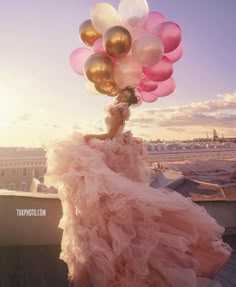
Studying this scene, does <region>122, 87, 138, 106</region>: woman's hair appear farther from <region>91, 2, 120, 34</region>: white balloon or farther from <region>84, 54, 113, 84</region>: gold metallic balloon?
<region>91, 2, 120, 34</region>: white balloon

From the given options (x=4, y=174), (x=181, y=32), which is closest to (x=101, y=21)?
(x=181, y=32)

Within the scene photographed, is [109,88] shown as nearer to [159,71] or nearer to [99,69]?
[99,69]

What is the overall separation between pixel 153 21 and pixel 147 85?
2.13 feet

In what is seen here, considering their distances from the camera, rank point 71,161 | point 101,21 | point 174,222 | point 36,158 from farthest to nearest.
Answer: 1. point 36,158
2. point 101,21
3. point 71,161
4. point 174,222

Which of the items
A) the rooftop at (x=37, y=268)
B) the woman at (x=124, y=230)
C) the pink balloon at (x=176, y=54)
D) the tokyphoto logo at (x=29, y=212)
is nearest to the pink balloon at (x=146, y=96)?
the pink balloon at (x=176, y=54)

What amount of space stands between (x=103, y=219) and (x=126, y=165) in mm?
594

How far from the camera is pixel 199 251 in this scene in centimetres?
249

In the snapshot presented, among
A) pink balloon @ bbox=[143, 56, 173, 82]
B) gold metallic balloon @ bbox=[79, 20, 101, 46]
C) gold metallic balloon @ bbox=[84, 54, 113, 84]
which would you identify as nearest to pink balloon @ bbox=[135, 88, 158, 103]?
pink balloon @ bbox=[143, 56, 173, 82]

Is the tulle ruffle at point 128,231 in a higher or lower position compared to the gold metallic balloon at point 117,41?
lower

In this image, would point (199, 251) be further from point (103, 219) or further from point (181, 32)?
point (181, 32)

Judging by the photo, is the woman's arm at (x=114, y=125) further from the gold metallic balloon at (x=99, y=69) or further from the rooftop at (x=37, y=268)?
the rooftop at (x=37, y=268)

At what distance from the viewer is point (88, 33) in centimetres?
328

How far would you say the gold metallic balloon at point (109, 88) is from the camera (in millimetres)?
3025

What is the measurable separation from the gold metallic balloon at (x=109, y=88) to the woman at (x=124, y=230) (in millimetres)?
633
